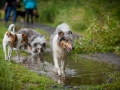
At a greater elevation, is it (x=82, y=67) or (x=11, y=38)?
(x=11, y=38)

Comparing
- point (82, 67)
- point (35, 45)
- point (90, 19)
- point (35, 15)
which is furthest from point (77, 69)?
point (35, 15)

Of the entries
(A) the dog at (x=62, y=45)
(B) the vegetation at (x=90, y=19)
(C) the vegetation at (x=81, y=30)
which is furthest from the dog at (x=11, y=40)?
(B) the vegetation at (x=90, y=19)

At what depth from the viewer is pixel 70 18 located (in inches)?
885

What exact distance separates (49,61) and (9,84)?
5.28 meters

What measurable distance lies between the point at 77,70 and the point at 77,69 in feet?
0.49

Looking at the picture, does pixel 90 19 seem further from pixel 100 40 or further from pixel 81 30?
pixel 100 40

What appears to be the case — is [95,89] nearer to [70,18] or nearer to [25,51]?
[25,51]

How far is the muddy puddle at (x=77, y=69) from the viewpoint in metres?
10.6

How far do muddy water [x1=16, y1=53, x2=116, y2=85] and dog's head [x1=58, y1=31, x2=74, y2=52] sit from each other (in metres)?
0.86

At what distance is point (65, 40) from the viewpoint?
11.1 meters

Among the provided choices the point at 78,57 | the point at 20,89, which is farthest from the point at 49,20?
the point at 20,89

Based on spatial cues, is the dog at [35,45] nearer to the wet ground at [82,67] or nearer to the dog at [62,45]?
the wet ground at [82,67]

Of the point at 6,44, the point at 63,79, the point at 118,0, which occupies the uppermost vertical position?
the point at 118,0

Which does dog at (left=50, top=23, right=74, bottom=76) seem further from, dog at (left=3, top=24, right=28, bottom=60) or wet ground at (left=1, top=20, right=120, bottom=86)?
dog at (left=3, top=24, right=28, bottom=60)
